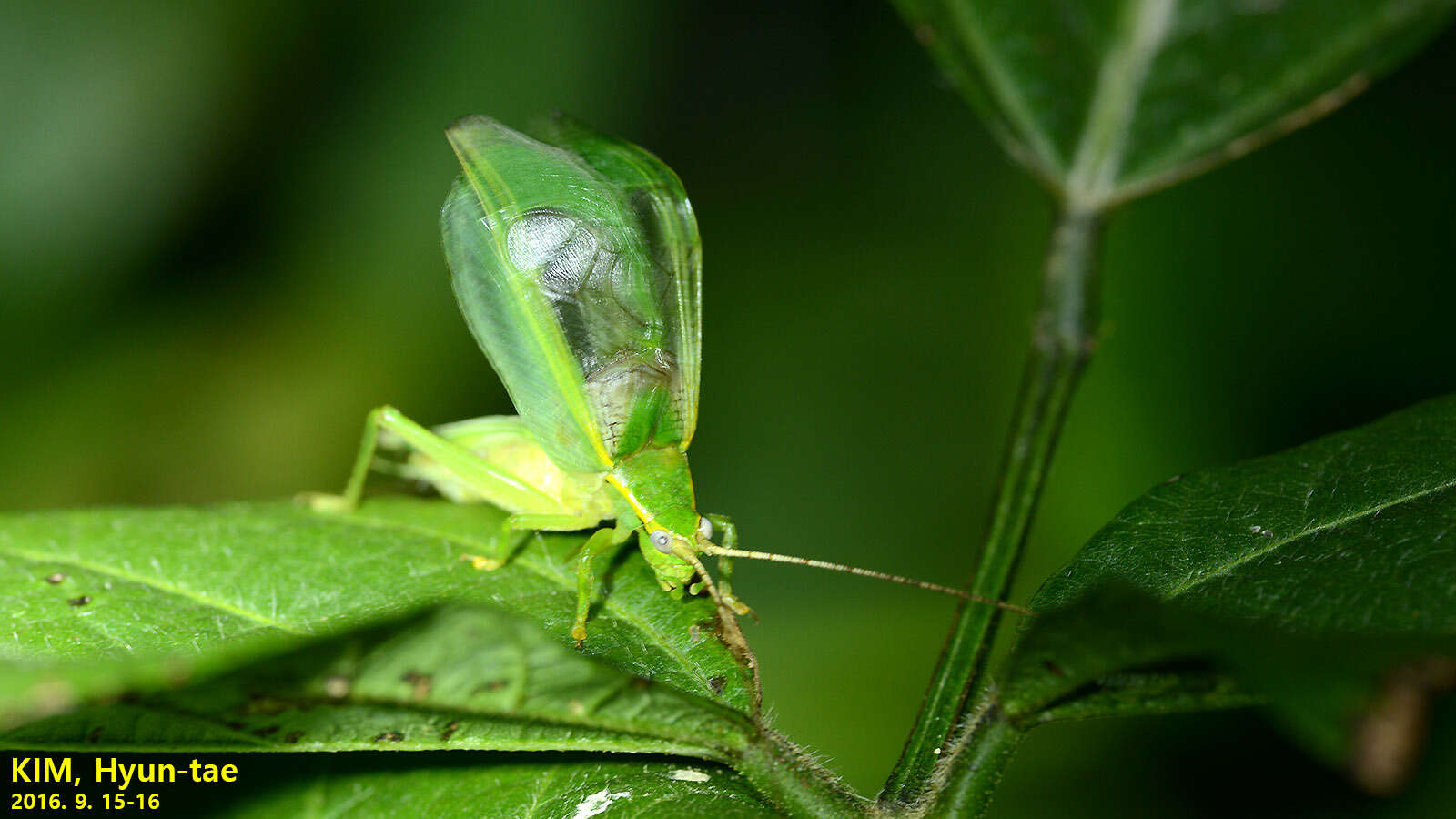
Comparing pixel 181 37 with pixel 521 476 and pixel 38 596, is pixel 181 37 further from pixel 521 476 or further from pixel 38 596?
pixel 38 596

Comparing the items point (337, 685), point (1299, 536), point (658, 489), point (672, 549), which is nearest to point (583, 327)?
point (658, 489)

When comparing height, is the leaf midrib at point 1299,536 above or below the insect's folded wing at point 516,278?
below

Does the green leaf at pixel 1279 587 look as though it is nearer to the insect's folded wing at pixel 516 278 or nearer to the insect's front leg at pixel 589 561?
the insect's front leg at pixel 589 561

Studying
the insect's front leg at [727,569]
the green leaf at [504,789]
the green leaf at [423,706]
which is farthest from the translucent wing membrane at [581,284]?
the green leaf at [423,706]

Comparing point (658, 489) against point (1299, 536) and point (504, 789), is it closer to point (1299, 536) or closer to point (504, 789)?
point (504, 789)

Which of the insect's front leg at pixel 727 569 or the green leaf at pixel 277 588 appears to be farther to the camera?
the insect's front leg at pixel 727 569

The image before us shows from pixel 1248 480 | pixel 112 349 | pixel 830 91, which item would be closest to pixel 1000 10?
pixel 1248 480
